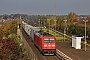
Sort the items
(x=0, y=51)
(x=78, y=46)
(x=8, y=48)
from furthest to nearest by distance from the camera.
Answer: (x=78, y=46) < (x=8, y=48) < (x=0, y=51)

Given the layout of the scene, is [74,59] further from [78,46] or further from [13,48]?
[78,46]

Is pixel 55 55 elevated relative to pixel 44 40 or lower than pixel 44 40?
lower

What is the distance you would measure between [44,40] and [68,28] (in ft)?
170

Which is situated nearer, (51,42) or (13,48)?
(13,48)

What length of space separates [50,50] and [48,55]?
49.2 inches

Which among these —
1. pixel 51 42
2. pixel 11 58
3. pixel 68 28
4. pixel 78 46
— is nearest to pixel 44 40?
pixel 51 42

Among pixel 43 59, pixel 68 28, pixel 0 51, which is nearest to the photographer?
pixel 0 51

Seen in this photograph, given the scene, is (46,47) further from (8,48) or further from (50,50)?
(8,48)

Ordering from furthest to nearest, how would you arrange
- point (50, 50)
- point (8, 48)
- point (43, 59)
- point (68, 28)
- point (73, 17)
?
point (73, 17) → point (68, 28) → point (50, 50) → point (43, 59) → point (8, 48)


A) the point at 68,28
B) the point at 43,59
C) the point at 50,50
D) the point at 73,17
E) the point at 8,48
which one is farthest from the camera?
the point at 73,17

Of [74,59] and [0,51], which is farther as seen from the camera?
[74,59]

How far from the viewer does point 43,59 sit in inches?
1097

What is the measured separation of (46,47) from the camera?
2942cm

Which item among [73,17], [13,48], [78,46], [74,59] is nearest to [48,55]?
[74,59]
